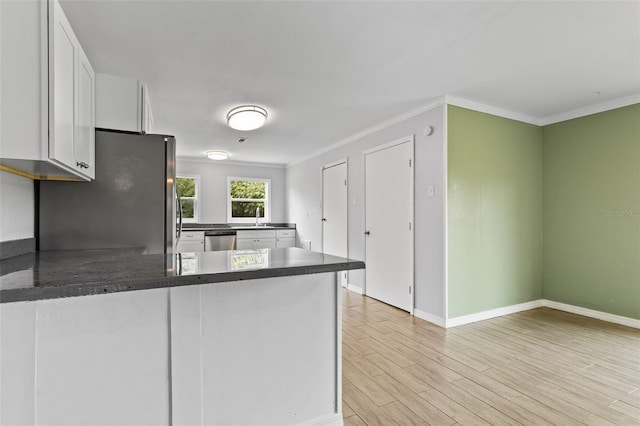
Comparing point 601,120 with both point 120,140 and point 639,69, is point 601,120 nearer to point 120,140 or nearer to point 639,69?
point 639,69

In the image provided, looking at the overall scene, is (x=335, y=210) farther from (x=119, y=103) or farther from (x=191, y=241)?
(x=119, y=103)

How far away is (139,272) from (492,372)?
249 cm

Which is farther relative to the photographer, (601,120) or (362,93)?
(601,120)

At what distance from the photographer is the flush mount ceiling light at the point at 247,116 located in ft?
11.3

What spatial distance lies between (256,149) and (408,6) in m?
4.24

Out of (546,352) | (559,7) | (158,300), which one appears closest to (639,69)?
(559,7)

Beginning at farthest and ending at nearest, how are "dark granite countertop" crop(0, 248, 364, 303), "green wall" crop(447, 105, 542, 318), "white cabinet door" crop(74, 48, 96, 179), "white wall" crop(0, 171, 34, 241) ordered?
"green wall" crop(447, 105, 542, 318) → "white cabinet door" crop(74, 48, 96, 179) → "white wall" crop(0, 171, 34, 241) → "dark granite countertop" crop(0, 248, 364, 303)

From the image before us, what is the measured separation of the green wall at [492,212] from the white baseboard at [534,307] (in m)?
0.06

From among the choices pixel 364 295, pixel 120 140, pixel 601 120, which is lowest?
pixel 364 295

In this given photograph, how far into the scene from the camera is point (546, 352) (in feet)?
8.80

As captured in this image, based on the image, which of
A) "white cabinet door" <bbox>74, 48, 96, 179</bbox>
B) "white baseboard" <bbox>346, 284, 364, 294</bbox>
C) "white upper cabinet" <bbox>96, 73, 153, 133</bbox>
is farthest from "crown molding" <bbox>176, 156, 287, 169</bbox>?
"white cabinet door" <bbox>74, 48, 96, 179</bbox>

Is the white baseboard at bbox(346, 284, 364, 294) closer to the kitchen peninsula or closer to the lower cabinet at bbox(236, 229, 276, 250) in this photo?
the lower cabinet at bbox(236, 229, 276, 250)

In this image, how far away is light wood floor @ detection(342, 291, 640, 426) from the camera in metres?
1.85

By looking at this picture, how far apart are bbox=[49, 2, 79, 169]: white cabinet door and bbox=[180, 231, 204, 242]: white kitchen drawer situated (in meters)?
4.64
